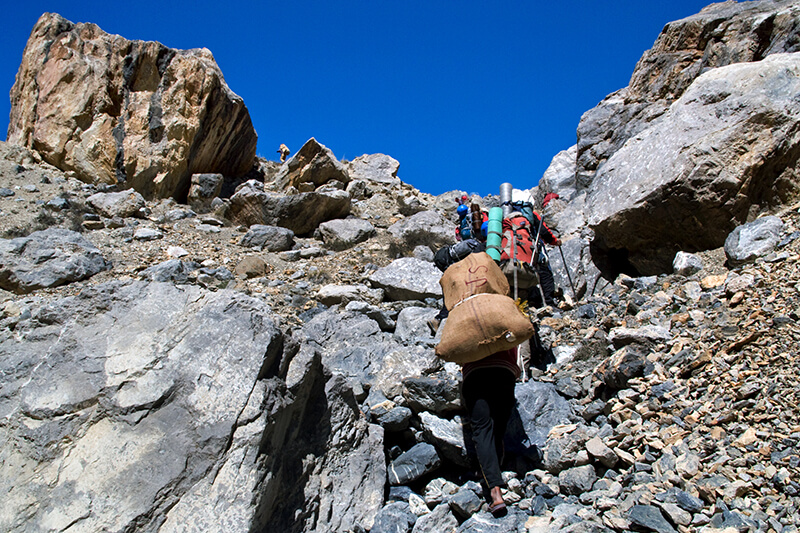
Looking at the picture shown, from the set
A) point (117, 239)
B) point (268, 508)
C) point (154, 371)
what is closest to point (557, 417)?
point (268, 508)

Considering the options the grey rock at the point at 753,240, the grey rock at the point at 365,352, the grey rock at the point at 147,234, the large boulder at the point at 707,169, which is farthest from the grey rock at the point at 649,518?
the grey rock at the point at 147,234

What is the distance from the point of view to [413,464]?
170 inches

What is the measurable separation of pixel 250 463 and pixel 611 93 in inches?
526

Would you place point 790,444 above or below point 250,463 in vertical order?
below

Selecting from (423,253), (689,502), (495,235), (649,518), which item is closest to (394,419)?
(649,518)

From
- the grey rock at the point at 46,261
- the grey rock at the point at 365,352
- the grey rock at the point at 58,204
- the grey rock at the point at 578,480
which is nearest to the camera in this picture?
the grey rock at the point at 578,480

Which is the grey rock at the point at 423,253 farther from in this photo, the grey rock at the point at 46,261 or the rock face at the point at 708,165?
the grey rock at the point at 46,261

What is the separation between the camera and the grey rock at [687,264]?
21.3ft

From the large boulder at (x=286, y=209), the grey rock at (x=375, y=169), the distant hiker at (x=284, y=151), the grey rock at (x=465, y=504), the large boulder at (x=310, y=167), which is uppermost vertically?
the distant hiker at (x=284, y=151)

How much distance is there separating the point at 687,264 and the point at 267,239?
799cm

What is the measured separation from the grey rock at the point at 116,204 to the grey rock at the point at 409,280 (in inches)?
260

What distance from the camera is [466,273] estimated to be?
454 cm

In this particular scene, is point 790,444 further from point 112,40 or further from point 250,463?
point 112,40

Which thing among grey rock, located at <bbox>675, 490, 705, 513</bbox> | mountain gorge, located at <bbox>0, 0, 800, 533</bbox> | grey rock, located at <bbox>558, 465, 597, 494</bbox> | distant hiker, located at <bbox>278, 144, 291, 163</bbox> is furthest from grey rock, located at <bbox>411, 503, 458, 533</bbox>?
distant hiker, located at <bbox>278, 144, 291, 163</bbox>
